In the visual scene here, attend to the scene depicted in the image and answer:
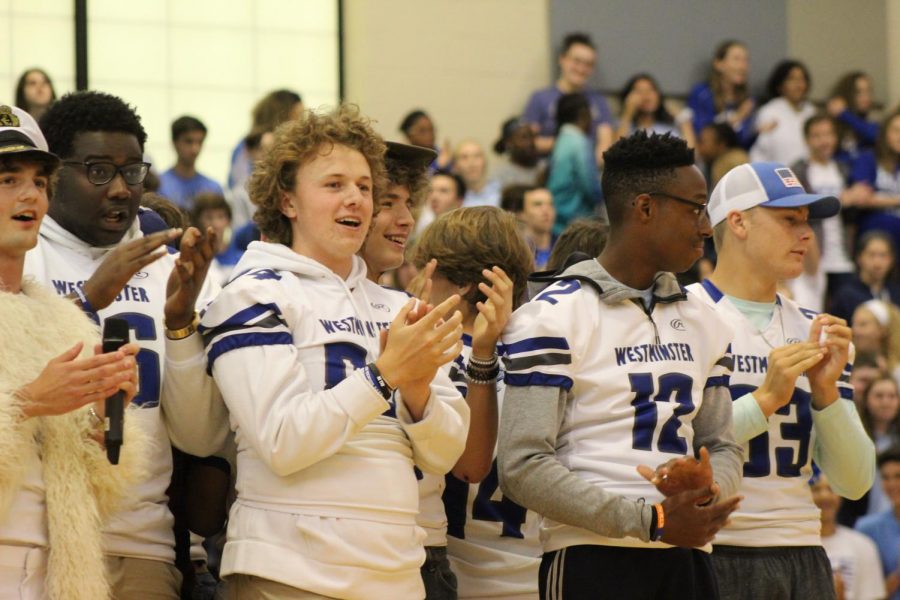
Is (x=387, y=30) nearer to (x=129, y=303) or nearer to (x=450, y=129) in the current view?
(x=450, y=129)

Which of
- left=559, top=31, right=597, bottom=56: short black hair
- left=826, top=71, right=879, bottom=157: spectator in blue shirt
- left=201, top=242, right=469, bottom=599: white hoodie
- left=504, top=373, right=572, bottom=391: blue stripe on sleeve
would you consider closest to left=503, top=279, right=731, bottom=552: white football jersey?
left=504, top=373, right=572, bottom=391: blue stripe on sleeve

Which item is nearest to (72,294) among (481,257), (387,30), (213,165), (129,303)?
(129,303)

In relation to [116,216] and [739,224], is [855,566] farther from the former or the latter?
[116,216]

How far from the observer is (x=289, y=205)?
3684mm

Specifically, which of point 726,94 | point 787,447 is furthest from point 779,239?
point 726,94

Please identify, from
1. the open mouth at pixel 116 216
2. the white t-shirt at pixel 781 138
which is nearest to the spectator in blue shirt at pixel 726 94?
the white t-shirt at pixel 781 138

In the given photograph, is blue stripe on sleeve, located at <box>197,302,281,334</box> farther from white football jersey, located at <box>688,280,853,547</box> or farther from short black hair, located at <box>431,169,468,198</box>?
short black hair, located at <box>431,169,468,198</box>

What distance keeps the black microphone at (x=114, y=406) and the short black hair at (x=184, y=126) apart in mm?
5781

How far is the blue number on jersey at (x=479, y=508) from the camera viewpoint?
411cm

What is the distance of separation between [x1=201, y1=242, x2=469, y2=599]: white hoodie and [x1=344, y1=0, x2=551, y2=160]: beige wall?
7.21 meters

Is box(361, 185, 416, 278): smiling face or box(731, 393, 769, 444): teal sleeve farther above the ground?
box(361, 185, 416, 278): smiling face

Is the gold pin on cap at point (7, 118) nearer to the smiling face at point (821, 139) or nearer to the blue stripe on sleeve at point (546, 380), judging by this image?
the blue stripe on sleeve at point (546, 380)

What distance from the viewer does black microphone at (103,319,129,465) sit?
3.08 metres

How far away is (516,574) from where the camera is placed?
13.3 feet
